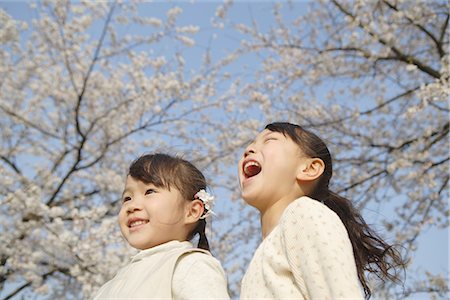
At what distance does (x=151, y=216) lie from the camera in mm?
2043

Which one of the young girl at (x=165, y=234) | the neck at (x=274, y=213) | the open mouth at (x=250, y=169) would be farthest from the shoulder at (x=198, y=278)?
the open mouth at (x=250, y=169)

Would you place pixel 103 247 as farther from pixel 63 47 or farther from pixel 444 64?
pixel 444 64

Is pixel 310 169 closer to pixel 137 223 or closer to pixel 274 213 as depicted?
pixel 274 213

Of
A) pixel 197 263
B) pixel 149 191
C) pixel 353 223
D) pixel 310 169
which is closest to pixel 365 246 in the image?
pixel 353 223

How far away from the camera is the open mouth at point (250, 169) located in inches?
71.7

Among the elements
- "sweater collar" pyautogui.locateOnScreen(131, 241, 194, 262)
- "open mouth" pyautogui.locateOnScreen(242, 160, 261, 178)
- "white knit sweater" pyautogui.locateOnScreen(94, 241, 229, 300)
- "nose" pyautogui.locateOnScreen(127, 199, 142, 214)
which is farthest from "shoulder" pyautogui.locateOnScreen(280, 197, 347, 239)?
"nose" pyautogui.locateOnScreen(127, 199, 142, 214)

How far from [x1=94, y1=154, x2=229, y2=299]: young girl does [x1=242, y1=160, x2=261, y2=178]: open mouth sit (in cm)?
32

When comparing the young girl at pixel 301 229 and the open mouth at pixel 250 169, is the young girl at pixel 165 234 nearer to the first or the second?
the young girl at pixel 301 229

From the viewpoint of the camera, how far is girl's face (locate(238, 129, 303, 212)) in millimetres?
1755

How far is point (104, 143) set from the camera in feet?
21.8

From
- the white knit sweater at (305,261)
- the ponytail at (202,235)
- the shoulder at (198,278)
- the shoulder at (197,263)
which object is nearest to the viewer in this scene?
the white knit sweater at (305,261)

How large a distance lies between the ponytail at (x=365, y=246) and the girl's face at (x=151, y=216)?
55 cm

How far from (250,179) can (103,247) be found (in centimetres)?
424

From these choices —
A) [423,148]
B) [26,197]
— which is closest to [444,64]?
[423,148]
